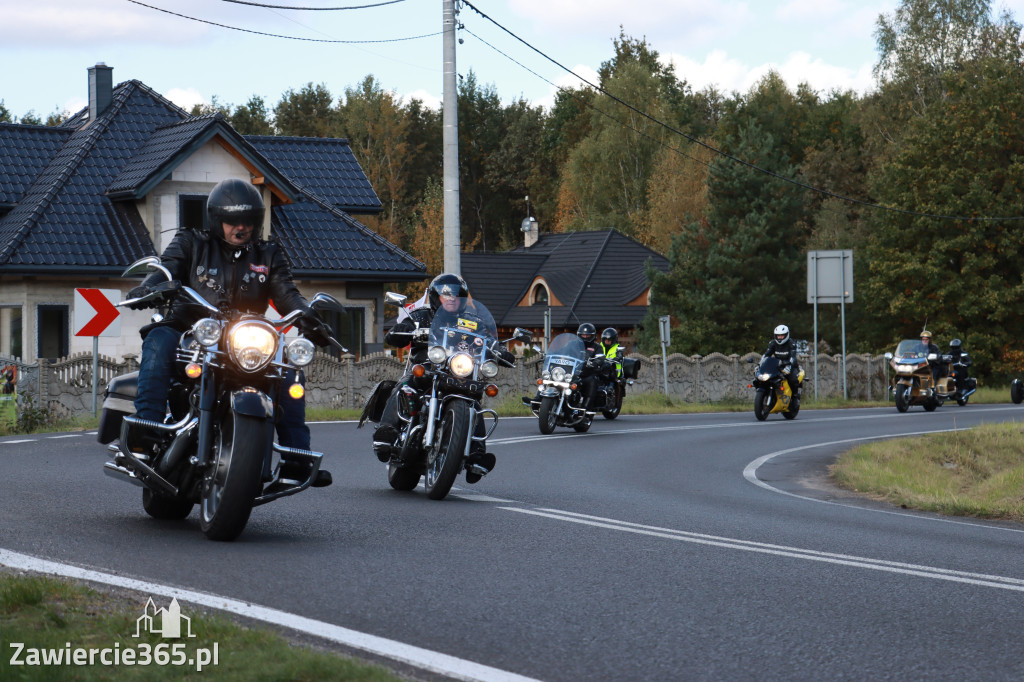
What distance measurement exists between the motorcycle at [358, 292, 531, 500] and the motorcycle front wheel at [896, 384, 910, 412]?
21241 millimetres

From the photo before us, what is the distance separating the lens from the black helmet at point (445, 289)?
10203 mm

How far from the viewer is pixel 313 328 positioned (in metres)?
7.38

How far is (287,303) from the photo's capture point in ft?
24.9

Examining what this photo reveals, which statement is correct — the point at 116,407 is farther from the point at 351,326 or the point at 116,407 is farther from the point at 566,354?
the point at 351,326

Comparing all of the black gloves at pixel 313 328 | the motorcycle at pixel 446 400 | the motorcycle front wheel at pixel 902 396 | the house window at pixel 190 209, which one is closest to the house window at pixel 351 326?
the house window at pixel 190 209

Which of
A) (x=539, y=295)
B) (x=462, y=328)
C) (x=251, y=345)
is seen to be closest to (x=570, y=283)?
(x=539, y=295)

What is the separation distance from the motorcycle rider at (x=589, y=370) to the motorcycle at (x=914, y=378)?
35.1 feet

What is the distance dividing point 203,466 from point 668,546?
268 cm

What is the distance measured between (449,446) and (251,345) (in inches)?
117

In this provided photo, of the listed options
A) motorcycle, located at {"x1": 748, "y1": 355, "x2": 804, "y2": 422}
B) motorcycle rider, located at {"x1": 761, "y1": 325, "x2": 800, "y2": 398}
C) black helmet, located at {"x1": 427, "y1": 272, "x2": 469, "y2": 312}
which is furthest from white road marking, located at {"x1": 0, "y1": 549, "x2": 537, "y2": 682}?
motorcycle rider, located at {"x1": 761, "y1": 325, "x2": 800, "y2": 398}

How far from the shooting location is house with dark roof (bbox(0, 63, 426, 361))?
94.5ft

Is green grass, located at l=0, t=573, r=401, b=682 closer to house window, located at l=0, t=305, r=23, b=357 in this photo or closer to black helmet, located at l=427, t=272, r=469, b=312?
black helmet, located at l=427, t=272, r=469, b=312

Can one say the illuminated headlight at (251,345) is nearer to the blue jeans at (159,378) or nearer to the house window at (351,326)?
the blue jeans at (159,378)

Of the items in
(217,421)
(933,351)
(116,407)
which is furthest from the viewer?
(933,351)
